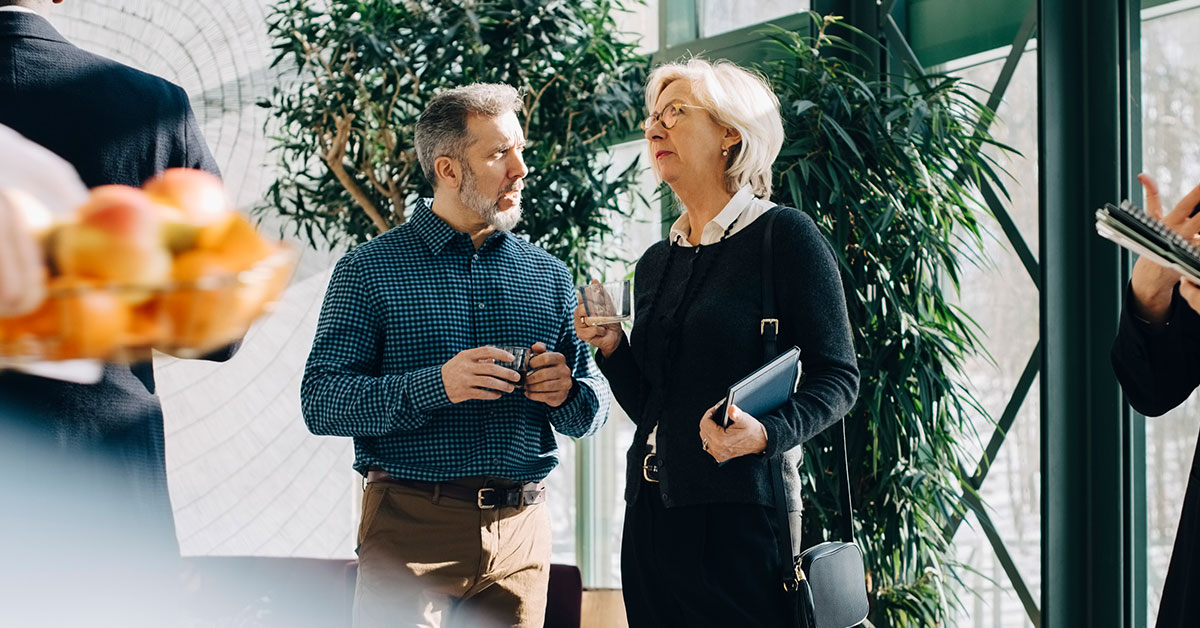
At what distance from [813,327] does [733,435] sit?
11.0 inches

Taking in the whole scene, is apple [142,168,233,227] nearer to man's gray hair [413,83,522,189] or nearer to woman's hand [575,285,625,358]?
woman's hand [575,285,625,358]

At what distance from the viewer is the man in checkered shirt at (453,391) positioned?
6.83 feet

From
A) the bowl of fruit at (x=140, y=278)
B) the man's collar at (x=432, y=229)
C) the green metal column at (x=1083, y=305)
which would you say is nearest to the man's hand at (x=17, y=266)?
the bowl of fruit at (x=140, y=278)

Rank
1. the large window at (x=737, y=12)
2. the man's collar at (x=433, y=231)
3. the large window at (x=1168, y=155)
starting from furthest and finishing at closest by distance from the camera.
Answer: the large window at (x=737, y=12), the large window at (x=1168, y=155), the man's collar at (x=433, y=231)

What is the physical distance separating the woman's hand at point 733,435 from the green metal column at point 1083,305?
1.55m

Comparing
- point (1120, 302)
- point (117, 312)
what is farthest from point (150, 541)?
point (1120, 302)

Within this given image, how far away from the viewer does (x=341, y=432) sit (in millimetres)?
2117

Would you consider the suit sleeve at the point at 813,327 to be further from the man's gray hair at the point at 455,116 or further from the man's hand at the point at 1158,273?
the man's gray hair at the point at 455,116

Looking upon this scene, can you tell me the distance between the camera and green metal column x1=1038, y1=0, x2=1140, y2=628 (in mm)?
2936

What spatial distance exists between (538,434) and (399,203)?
5.79 feet

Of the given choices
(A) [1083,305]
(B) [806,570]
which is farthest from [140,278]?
(A) [1083,305]

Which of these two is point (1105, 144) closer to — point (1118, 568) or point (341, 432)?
point (1118, 568)

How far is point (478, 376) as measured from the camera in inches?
76.8

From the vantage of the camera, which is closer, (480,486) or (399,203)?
(480,486)
